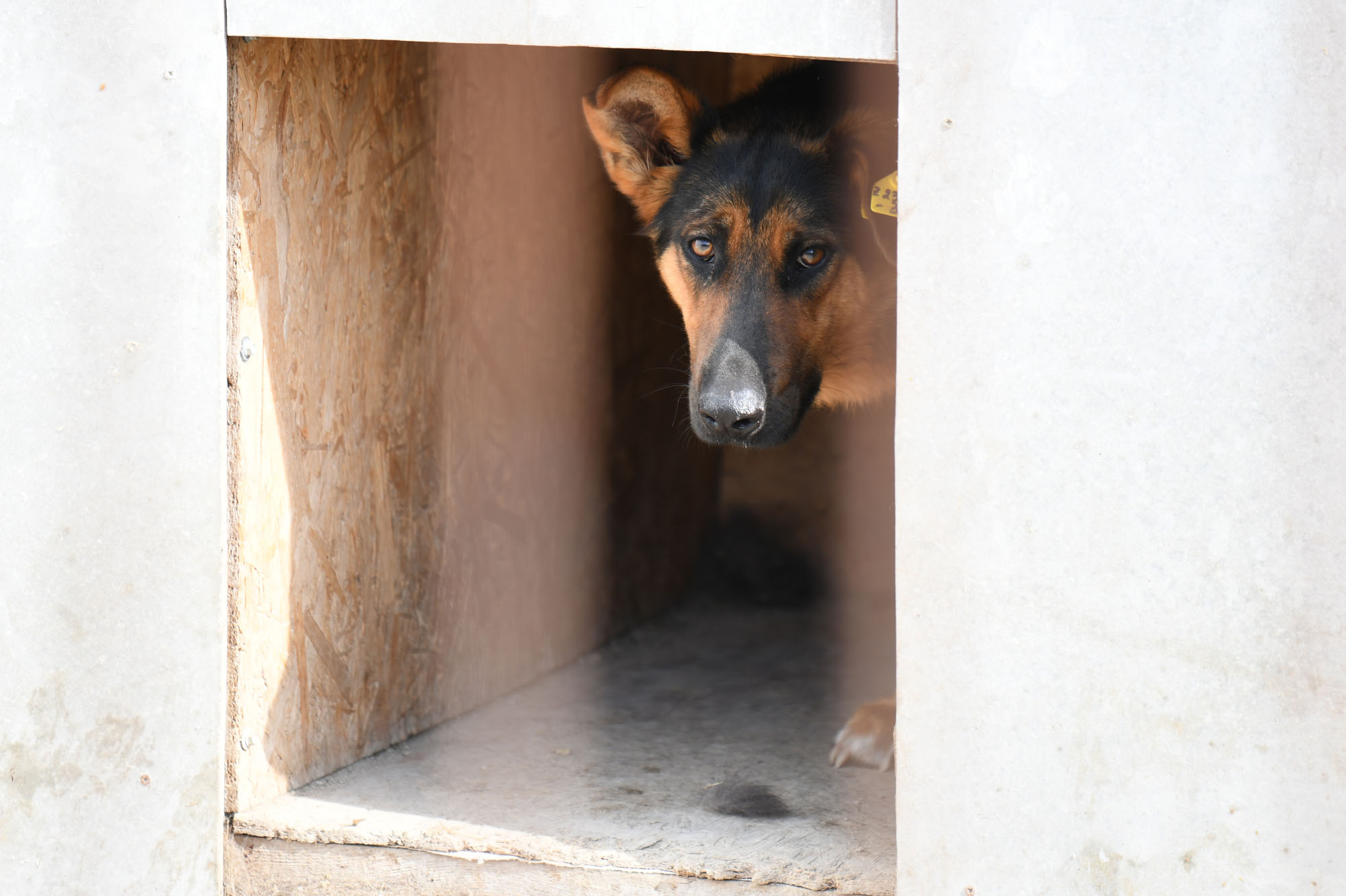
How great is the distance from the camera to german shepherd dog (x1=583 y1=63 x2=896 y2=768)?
3.12 metres

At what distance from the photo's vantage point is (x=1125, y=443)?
2.06 metres

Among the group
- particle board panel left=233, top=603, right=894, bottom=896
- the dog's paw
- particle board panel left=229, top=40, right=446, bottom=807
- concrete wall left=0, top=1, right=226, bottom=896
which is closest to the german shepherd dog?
the dog's paw

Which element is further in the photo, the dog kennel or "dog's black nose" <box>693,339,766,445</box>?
"dog's black nose" <box>693,339,766,445</box>

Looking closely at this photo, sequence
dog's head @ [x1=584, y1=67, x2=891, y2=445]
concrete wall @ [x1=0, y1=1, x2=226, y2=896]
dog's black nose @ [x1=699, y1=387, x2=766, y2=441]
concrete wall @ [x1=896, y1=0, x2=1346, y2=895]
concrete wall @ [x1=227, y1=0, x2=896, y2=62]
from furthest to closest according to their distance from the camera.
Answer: dog's head @ [x1=584, y1=67, x2=891, y2=445] → dog's black nose @ [x1=699, y1=387, x2=766, y2=441] → concrete wall @ [x1=0, y1=1, x2=226, y2=896] → concrete wall @ [x1=227, y1=0, x2=896, y2=62] → concrete wall @ [x1=896, y1=0, x2=1346, y2=895]

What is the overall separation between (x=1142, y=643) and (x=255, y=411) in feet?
6.84

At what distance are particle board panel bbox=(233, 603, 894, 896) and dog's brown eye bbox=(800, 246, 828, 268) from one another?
5.01 ft

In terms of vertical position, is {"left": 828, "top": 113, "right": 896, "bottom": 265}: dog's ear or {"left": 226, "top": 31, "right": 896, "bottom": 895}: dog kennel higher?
{"left": 828, "top": 113, "right": 896, "bottom": 265}: dog's ear

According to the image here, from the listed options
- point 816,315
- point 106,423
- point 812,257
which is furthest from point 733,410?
point 106,423

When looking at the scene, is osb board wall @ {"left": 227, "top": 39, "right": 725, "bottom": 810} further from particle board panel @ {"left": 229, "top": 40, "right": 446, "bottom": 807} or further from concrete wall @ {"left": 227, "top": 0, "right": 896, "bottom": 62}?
concrete wall @ {"left": 227, "top": 0, "right": 896, "bottom": 62}

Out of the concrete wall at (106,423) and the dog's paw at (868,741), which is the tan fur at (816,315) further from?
the concrete wall at (106,423)

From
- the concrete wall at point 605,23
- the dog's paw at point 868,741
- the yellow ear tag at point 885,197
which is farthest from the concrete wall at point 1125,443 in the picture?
the dog's paw at point 868,741

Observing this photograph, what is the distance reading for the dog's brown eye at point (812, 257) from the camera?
3.32 metres

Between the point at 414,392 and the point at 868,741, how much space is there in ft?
5.70

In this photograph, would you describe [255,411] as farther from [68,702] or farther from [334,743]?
[334,743]
